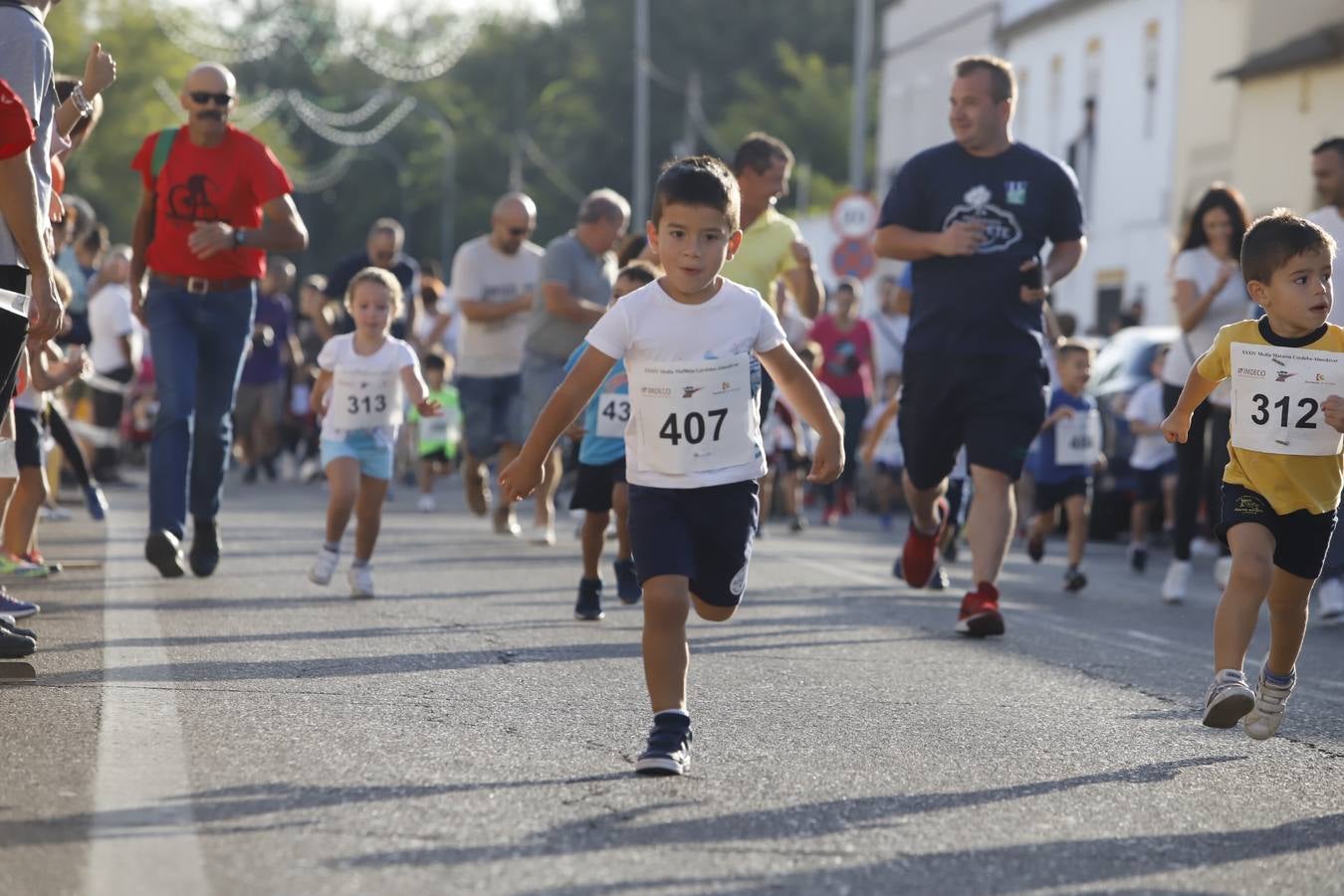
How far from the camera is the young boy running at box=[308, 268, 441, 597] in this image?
1053 cm

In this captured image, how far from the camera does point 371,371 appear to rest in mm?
10617

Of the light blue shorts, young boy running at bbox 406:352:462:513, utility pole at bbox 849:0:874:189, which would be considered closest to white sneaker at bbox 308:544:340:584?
the light blue shorts

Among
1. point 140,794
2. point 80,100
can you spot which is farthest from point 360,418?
point 140,794

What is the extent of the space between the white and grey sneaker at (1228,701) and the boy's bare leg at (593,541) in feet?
12.1

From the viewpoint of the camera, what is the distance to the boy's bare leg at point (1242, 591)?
648cm

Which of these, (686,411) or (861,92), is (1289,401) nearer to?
(686,411)

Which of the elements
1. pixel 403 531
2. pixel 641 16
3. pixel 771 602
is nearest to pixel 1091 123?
pixel 641 16

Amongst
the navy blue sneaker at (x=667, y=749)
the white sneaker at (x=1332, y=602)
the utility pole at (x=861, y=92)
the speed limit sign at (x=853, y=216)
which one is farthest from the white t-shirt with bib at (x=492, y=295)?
the utility pole at (x=861, y=92)

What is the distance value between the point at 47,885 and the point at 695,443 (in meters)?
2.26

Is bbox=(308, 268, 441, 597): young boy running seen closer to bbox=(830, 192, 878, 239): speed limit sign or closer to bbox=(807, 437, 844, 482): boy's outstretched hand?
bbox=(807, 437, 844, 482): boy's outstretched hand

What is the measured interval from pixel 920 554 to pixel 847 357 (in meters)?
9.32

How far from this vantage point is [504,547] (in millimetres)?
14195

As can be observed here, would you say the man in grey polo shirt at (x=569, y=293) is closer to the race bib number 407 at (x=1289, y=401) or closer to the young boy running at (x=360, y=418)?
the young boy running at (x=360, y=418)

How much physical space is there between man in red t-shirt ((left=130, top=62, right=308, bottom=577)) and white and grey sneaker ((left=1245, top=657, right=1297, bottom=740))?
17.1 feet
